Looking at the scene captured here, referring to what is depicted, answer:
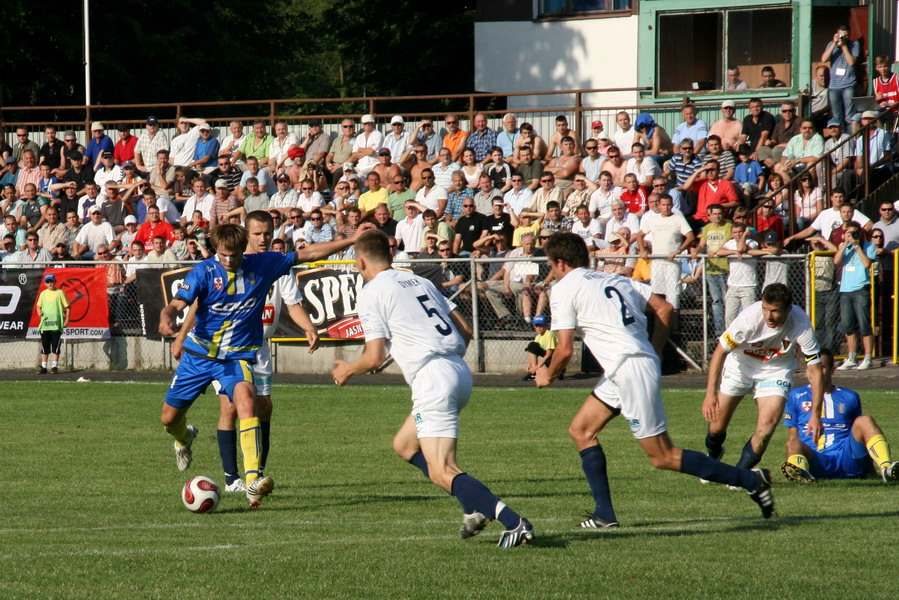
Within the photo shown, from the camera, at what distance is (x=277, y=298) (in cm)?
1100

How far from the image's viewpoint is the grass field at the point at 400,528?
Result: 602 centimetres

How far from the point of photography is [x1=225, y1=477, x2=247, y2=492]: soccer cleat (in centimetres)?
934

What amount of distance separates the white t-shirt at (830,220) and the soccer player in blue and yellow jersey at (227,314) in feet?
39.1

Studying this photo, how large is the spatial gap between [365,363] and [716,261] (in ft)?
41.3

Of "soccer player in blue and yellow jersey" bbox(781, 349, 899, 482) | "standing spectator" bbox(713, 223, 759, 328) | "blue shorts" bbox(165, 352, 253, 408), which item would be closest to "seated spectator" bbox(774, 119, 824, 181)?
"standing spectator" bbox(713, 223, 759, 328)

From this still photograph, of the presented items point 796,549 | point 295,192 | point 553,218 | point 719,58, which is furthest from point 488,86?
point 796,549

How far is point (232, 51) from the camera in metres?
43.5

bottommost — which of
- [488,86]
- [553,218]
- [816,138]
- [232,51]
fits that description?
[553,218]

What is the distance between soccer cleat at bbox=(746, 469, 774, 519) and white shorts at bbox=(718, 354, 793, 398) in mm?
1947

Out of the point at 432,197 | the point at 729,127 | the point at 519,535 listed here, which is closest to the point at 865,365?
the point at 729,127

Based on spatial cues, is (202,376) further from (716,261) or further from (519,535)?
(716,261)

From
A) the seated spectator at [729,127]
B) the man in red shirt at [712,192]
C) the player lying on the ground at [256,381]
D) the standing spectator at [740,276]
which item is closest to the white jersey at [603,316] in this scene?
the player lying on the ground at [256,381]

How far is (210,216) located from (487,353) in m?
7.04

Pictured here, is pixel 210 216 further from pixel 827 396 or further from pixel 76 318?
pixel 827 396
